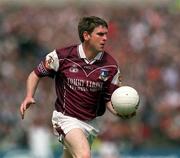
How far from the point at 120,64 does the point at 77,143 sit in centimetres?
933

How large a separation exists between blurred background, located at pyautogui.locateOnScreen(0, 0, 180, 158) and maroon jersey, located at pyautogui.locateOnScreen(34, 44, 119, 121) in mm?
6409

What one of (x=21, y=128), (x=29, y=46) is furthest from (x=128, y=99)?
(x=29, y=46)

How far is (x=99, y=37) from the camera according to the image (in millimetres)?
9984

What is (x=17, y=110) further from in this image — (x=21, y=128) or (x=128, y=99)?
(x=128, y=99)

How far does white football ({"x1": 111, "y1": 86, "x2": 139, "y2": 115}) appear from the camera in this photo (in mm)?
9883

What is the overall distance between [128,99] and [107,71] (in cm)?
47

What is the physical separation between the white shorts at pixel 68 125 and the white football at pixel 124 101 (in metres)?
0.45

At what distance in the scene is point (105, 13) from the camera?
20.3 meters

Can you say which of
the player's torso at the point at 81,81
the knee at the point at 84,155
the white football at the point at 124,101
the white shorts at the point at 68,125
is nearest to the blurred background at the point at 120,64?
the white shorts at the point at 68,125

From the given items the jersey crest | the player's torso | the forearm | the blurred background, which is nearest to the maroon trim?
the player's torso

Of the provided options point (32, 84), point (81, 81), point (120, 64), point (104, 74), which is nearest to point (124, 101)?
point (104, 74)

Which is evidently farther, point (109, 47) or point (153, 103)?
point (109, 47)

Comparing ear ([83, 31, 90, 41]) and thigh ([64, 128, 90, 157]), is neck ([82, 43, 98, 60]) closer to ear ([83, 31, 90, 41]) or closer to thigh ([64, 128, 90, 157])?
ear ([83, 31, 90, 41])

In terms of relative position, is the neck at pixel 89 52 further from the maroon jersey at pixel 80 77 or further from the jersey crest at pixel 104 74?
the jersey crest at pixel 104 74
